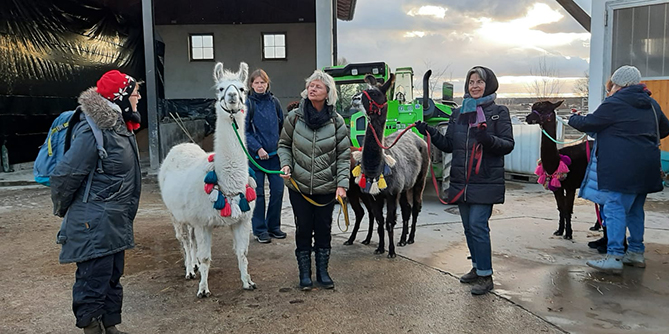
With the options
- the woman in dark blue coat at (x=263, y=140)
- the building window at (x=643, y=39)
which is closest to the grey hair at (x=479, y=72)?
the woman in dark blue coat at (x=263, y=140)

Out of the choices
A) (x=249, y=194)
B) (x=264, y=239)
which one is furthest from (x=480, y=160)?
(x=264, y=239)

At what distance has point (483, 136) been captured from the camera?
3564mm

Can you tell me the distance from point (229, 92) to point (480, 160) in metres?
1.98

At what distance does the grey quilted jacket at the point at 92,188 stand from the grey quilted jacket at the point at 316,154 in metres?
1.30

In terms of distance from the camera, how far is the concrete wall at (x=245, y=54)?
1984 cm

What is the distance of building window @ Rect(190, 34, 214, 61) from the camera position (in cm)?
2006

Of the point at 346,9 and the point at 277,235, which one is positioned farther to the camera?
the point at 346,9

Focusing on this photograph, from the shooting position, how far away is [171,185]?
13.3 feet

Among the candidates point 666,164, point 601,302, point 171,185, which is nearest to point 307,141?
point 171,185

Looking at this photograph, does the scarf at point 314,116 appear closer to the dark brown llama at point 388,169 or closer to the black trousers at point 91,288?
the dark brown llama at point 388,169

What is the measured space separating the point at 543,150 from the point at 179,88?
1763 centimetres

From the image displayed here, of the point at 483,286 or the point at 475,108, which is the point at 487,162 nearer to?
the point at 475,108

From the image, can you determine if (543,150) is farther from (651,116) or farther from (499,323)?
(499,323)

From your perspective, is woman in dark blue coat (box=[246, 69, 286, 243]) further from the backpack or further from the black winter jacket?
the backpack
